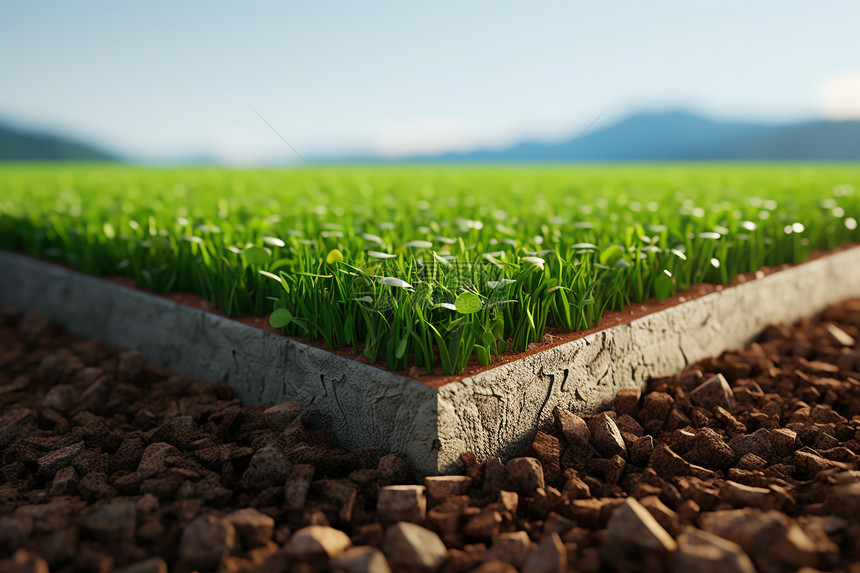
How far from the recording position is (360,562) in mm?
1798

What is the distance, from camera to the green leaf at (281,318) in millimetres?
2861

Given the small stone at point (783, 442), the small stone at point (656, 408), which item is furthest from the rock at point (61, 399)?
the small stone at point (783, 442)

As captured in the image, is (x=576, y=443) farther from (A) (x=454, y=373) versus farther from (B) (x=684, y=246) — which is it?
(B) (x=684, y=246)

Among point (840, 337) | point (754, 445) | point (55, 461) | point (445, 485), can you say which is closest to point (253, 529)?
point (445, 485)

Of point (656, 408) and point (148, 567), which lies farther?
point (656, 408)

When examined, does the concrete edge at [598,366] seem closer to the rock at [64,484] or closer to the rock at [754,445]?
the rock at [754,445]

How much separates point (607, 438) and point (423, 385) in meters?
0.82

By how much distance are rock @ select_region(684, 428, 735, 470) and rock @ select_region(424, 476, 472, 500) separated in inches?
37.7

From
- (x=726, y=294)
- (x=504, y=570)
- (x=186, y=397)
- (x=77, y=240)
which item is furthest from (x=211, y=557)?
(x=77, y=240)

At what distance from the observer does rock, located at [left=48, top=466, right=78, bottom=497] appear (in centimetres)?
233

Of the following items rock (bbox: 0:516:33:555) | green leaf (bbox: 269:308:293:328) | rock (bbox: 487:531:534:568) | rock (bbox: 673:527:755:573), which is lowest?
rock (bbox: 487:531:534:568)

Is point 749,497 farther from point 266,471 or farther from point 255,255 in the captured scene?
point 255,255

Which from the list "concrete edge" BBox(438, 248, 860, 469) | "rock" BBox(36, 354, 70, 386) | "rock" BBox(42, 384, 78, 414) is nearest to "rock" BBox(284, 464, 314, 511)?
"concrete edge" BBox(438, 248, 860, 469)

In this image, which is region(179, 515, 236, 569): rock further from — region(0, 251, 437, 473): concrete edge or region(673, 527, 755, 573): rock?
region(673, 527, 755, 573): rock
